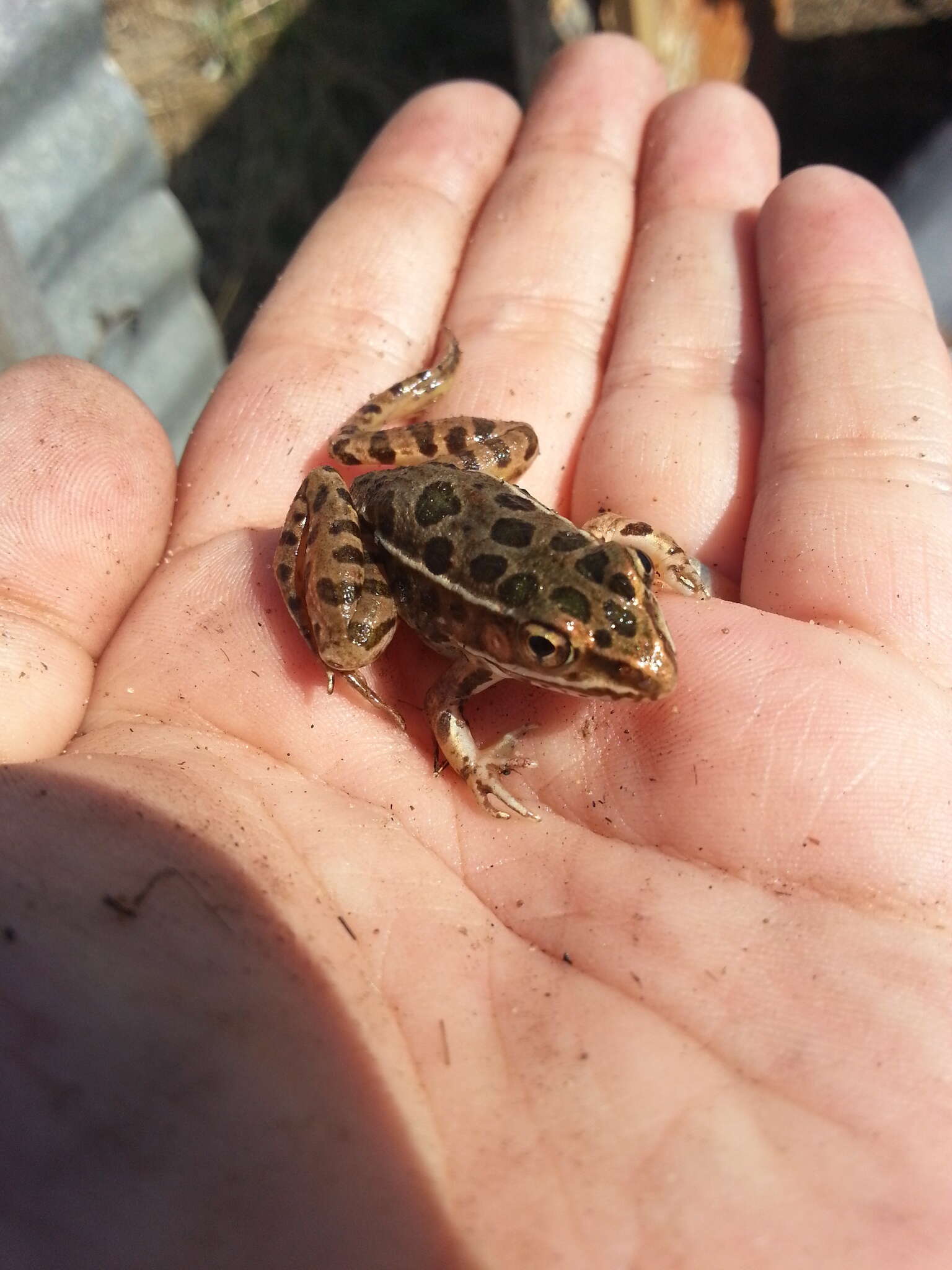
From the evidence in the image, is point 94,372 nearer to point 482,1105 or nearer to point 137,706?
point 137,706

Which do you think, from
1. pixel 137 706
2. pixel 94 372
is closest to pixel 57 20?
pixel 94 372

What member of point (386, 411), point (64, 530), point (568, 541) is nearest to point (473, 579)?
point (568, 541)

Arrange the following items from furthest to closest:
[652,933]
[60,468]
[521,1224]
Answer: [60,468] → [652,933] → [521,1224]

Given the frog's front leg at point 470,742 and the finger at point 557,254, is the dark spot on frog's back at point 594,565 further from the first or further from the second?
the finger at point 557,254

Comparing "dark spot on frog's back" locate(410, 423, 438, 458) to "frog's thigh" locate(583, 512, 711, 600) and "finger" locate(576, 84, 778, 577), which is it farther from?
"frog's thigh" locate(583, 512, 711, 600)

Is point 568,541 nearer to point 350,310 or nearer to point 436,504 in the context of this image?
point 436,504

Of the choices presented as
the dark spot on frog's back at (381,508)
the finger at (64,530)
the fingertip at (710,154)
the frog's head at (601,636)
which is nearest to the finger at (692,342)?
the fingertip at (710,154)
